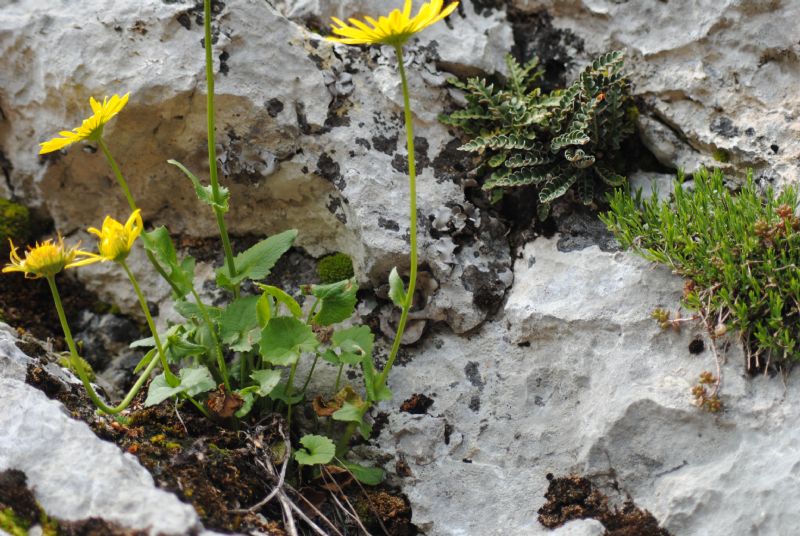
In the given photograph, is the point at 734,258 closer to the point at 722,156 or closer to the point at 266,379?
the point at 722,156

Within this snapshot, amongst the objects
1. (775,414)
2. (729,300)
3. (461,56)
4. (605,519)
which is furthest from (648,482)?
(461,56)

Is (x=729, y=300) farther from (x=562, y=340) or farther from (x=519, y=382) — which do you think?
(x=519, y=382)

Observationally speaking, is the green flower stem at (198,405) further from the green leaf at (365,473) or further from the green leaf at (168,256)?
the green leaf at (365,473)

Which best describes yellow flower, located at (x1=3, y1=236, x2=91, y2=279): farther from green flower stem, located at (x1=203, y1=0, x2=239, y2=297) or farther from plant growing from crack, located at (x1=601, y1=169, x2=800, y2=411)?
plant growing from crack, located at (x1=601, y1=169, x2=800, y2=411)

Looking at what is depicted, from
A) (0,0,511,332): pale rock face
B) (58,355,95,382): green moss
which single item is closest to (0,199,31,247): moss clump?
(0,0,511,332): pale rock face

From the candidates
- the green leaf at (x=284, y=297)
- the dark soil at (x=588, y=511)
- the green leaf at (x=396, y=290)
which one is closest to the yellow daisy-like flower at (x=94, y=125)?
the green leaf at (x=284, y=297)
